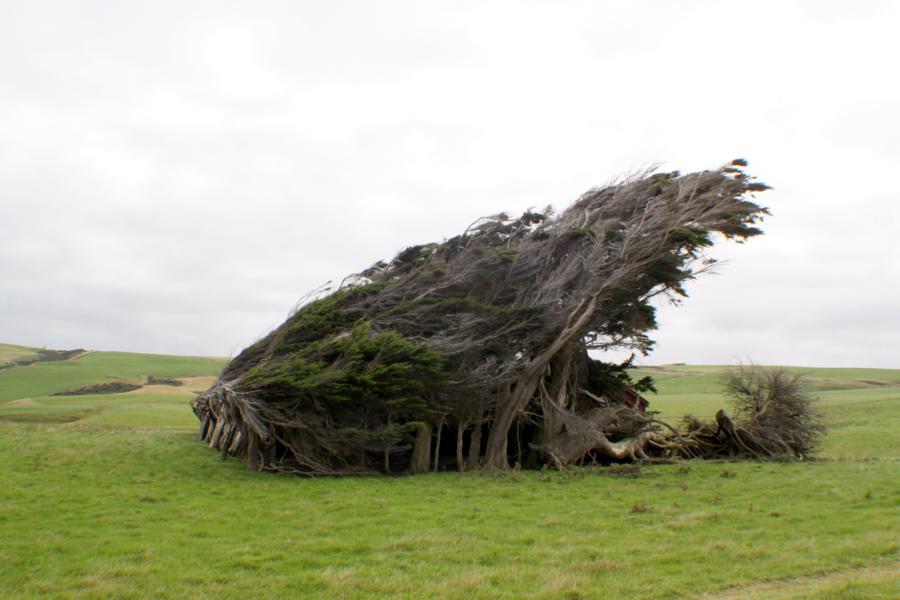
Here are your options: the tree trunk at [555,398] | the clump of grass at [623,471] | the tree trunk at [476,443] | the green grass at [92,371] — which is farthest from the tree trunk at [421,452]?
the green grass at [92,371]

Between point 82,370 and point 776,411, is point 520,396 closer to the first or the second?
point 776,411

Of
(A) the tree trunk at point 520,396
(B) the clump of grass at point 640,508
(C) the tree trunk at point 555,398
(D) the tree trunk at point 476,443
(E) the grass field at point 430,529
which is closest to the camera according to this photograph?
(E) the grass field at point 430,529

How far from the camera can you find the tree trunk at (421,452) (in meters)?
21.0

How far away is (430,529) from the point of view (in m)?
11.1

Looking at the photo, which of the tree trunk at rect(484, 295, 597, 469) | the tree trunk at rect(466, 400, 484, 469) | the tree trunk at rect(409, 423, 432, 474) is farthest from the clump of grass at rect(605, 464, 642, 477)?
the tree trunk at rect(409, 423, 432, 474)

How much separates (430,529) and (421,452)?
1026 centimetres

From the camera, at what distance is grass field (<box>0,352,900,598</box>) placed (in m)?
7.66

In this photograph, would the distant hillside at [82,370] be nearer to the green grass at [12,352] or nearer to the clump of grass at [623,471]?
the green grass at [12,352]

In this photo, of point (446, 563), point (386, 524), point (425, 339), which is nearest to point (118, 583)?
point (446, 563)

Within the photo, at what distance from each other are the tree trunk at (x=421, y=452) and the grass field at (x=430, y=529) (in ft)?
5.77

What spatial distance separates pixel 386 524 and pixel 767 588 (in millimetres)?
6436

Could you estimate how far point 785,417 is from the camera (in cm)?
2455

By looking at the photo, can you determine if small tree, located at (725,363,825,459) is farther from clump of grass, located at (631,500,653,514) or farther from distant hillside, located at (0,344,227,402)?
distant hillside, located at (0,344,227,402)

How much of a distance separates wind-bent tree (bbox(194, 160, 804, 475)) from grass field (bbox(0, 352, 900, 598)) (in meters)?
1.68
